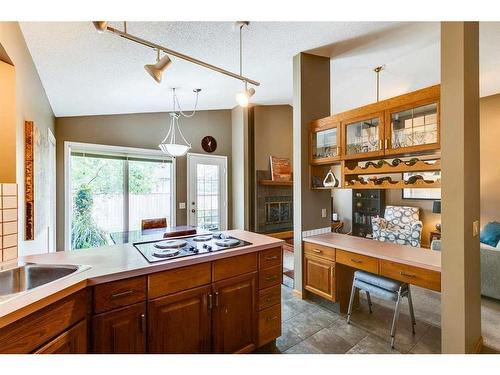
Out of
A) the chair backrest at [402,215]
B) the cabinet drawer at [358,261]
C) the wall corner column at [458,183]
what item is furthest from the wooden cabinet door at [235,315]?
the chair backrest at [402,215]

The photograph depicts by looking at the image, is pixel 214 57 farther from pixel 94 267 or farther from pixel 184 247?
pixel 94 267

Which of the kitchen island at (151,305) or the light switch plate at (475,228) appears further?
the light switch plate at (475,228)

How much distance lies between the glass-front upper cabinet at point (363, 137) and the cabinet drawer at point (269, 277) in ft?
4.81

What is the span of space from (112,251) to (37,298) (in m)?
0.74

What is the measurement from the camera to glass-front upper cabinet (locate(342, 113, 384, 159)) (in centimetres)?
236

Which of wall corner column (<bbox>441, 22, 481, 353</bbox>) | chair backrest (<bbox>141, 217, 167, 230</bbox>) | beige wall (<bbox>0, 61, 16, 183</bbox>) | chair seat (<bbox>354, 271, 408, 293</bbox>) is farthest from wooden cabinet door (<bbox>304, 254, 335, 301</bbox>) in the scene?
beige wall (<bbox>0, 61, 16, 183</bbox>)

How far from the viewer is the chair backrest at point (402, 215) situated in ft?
17.7

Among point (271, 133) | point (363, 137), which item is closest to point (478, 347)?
point (363, 137)

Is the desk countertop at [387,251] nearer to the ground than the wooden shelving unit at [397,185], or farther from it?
nearer to the ground

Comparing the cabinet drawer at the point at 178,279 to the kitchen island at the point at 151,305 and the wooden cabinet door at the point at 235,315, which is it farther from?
the wooden cabinet door at the point at 235,315

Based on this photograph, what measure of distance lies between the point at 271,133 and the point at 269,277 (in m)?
3.96

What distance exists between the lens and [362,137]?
2533 millimetres

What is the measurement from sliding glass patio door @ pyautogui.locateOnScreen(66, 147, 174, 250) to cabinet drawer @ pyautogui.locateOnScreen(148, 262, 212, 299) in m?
2.87

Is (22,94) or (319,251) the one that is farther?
(319,251)
